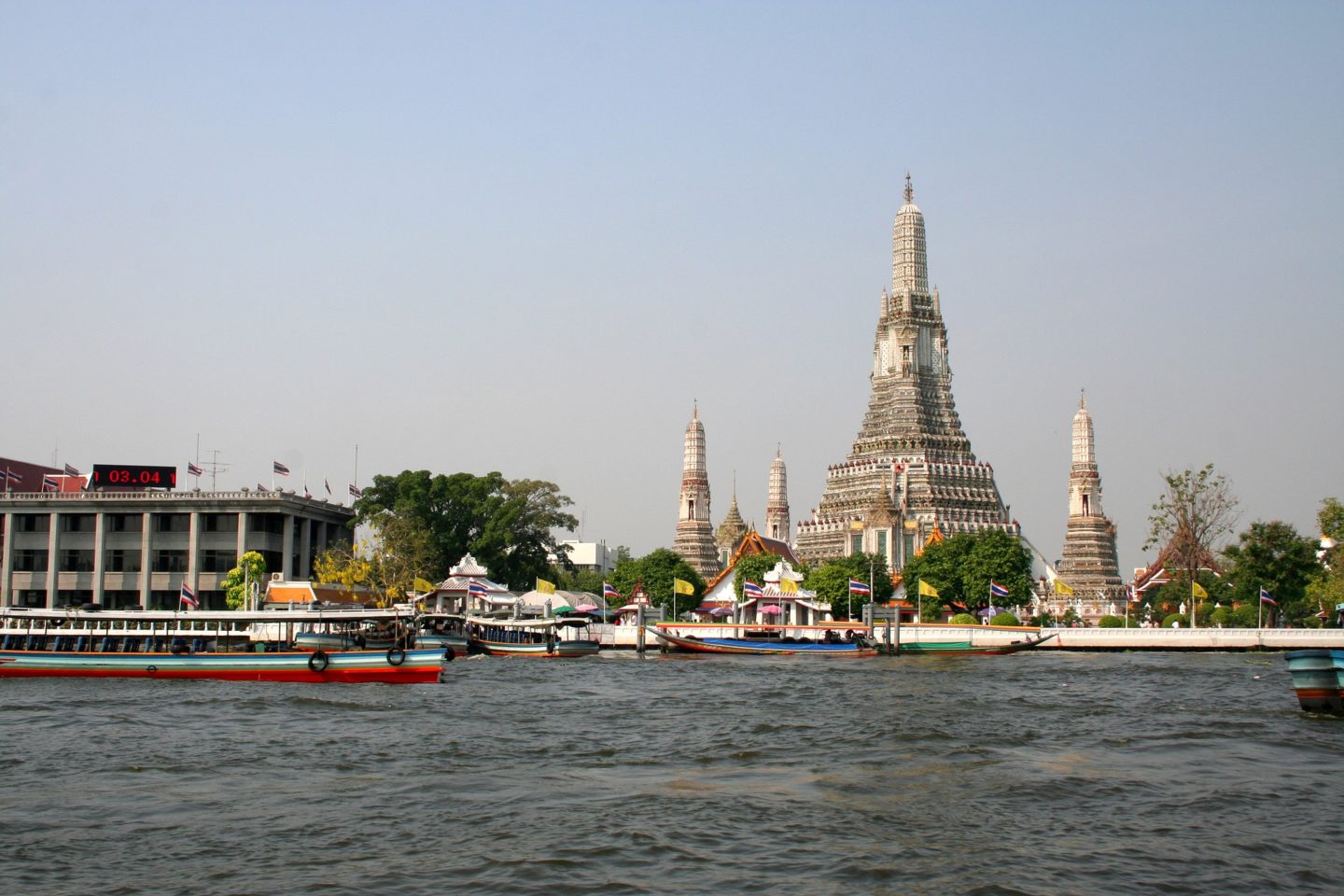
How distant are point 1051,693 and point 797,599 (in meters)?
44.2

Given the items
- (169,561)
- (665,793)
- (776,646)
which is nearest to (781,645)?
(776,646)

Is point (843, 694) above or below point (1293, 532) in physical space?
below

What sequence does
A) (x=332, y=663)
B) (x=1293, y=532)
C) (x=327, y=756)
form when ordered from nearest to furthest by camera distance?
(x=327, y=756) < (x=332, y=663) < (x=1293, y=532)

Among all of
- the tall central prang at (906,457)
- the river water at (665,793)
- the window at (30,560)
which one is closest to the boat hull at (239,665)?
the river water at (665,793)

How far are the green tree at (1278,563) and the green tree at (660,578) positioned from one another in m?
33.1

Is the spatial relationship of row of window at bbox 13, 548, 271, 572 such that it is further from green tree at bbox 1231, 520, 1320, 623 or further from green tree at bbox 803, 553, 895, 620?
green tree at bbox 1231, 520, 1320, 623

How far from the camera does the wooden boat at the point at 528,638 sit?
64.6 m

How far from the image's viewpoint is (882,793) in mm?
22203

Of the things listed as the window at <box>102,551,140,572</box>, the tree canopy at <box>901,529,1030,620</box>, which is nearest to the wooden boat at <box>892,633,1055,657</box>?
the tree canopy at <box>901,529,1030,620</box>

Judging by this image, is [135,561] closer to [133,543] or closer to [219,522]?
[133,543]

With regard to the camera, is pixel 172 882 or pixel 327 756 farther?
pixel 327 756

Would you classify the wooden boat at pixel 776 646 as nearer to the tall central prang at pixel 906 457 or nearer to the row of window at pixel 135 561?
the row of window at pixel 135 561

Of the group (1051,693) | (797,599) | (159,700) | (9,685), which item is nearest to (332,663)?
(159,700)

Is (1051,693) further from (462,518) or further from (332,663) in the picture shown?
(462,518)
